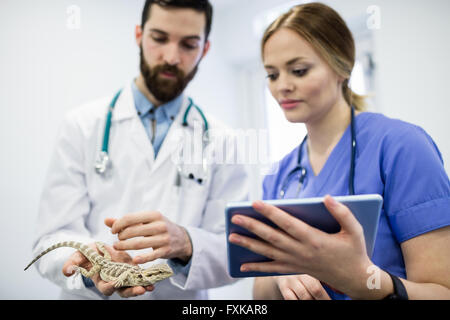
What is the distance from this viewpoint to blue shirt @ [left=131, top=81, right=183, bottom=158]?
3.57 ft

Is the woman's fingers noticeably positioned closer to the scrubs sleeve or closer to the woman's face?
the scrubs sleeve

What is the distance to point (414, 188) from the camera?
64 cm

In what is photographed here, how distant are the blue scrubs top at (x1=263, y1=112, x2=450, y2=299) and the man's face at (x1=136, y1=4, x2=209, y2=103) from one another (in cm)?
59

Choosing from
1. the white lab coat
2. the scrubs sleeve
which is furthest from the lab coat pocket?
the scrubs sleeve

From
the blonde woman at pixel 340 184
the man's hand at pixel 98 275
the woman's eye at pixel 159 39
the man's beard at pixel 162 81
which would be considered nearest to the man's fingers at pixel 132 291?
the man's hand at pixel 98 275

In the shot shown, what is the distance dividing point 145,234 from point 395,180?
55cm

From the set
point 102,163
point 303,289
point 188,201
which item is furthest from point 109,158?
point 303,289

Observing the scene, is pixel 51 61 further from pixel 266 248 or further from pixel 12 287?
pixel 266 248

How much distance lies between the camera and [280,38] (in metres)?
0.81

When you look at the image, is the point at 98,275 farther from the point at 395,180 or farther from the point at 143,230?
the point at 395,180

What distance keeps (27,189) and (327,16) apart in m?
1.21

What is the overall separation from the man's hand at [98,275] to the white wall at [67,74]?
496 mm

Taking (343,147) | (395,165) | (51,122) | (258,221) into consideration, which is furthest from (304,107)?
(51,122)

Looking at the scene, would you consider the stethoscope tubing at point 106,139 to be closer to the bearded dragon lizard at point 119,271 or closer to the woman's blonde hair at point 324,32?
the bearded dragon lizard at point 119,271
